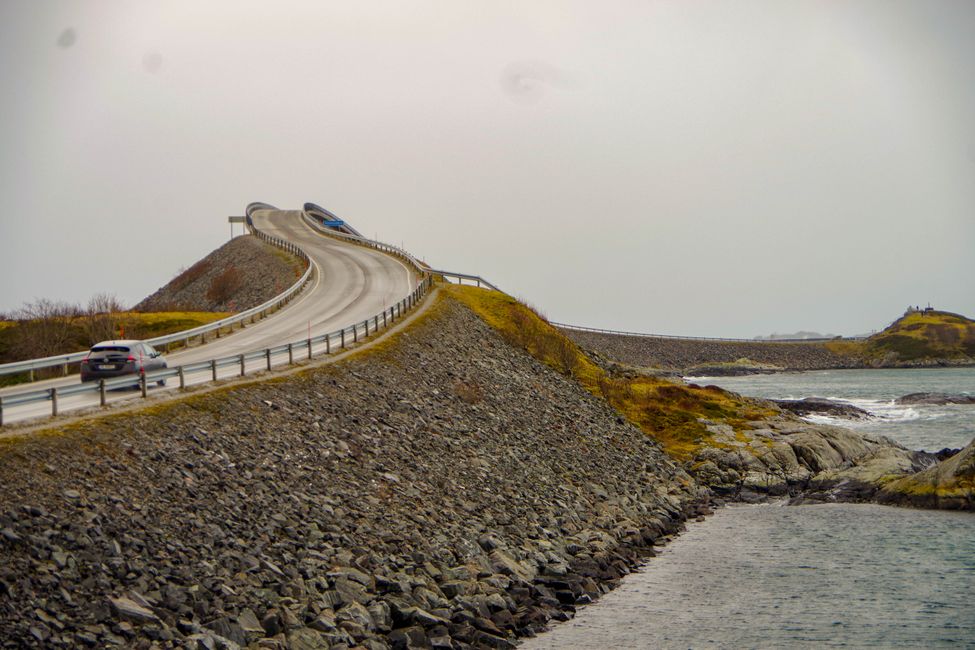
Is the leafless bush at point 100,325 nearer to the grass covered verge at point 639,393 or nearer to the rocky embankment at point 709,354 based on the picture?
the grass covered verge at point 639,393

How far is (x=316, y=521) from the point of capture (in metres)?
23.5

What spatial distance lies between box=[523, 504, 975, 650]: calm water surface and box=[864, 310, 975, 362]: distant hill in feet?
477

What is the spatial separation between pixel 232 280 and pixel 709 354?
328 ft

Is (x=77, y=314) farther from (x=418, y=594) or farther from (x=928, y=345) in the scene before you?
(x=928, y=345)

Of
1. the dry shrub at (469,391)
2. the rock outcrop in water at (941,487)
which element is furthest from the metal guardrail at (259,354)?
the rock outcrop in water at (941,487)

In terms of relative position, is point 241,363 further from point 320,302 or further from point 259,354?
point 320,302

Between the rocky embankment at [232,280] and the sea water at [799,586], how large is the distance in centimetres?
4395

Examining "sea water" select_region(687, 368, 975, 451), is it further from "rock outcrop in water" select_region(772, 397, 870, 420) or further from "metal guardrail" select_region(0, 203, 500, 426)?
"metal guardrail" select_region(0, 203, 500, 426)

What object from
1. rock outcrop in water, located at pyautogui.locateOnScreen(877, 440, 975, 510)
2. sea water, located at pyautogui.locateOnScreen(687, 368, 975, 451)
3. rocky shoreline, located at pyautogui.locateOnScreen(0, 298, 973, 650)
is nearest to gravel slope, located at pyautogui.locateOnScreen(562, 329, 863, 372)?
sea water, located at pyautogui.locateOnScreen(687, 368, 975, 451)

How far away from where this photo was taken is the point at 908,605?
2439cm

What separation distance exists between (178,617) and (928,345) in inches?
6898

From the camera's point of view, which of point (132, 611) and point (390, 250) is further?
point (390, 250)

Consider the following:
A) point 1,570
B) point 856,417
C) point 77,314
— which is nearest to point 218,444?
point 1,570

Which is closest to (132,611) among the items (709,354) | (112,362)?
(112,362)
